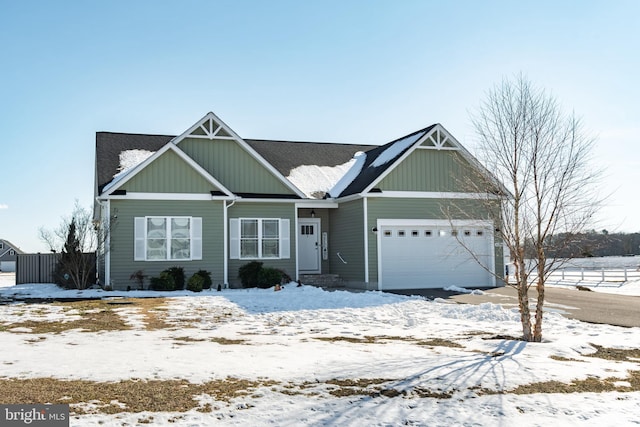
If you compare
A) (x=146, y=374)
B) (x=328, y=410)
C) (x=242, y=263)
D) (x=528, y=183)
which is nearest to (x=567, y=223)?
(x=528, y=183)

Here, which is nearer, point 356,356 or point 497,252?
point 356,356

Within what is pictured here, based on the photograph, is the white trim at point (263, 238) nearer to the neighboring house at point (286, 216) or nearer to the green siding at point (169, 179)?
the neighboring house at point (286, 216)

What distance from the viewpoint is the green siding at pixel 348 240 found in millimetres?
20609

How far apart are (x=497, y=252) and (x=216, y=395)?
57.3ft

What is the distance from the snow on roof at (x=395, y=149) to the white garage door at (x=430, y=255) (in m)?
2.56

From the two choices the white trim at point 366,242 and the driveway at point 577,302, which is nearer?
the driveway at point 577,302

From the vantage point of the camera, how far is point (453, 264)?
2122cm

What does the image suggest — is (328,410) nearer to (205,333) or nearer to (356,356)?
(356,356)

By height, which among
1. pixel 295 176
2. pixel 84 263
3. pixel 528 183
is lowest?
pixel 84 263

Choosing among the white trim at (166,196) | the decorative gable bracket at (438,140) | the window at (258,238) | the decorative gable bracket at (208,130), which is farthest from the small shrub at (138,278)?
the decorative gable bracket at (438,140)

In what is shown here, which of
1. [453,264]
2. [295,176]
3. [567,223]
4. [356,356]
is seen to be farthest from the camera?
[295,176]

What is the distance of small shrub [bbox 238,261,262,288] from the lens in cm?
2011

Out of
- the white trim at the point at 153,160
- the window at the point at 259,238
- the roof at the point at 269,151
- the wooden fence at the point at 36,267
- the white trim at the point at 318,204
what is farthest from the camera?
the wooden fence at the point at 36,267

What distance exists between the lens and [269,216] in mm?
21266
